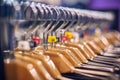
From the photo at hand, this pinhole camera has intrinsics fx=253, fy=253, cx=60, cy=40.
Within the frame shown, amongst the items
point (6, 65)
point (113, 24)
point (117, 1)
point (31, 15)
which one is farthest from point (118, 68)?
point (117, 1)

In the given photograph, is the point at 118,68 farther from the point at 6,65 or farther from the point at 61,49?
the point at 6,65

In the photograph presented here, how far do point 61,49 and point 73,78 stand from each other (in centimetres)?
49

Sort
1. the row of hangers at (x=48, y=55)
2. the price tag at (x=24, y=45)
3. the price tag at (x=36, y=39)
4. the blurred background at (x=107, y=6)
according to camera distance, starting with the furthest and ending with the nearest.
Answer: the blurred background at (x=107, y=6), the price tag at (x=36, y=39), the price tag at (x=24, y=45), the row of hangers at (x=48, y=55)

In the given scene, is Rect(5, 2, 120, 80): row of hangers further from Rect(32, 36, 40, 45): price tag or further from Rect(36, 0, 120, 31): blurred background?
Rect(36, 0, 120, 31): blurred background

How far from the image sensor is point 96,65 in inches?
110

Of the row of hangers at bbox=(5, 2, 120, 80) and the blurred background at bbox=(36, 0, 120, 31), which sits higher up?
the blurred background at bbox=(36, 0, 120, 31)

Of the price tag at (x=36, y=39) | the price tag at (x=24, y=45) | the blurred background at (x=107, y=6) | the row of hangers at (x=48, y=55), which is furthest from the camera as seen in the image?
the blurred background at (x=107, y=6)

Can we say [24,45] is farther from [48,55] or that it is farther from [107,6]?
[107,6]

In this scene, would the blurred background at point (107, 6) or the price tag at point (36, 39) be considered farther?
the blurred background at point (107, 6)

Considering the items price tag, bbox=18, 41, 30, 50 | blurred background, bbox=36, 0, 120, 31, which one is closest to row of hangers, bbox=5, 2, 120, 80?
price tag, bbox=18, 41, 30, 50

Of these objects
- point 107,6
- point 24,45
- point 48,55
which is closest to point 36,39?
point 48,55

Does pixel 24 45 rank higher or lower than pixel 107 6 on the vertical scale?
lower

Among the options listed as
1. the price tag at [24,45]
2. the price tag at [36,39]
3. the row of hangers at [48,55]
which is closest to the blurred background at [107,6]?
the row of hangers at [48,55]

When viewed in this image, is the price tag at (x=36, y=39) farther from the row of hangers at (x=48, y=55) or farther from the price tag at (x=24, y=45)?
the price tag at (x=24, y=45)
